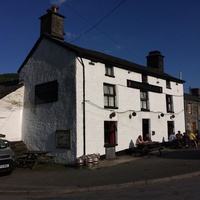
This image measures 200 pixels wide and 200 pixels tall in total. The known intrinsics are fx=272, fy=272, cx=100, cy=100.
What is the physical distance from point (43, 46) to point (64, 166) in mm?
7267

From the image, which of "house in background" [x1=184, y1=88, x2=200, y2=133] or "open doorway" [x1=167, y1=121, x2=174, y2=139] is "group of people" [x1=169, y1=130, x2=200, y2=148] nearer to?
"open doorway" [x1=167, y1=121, x2=174, y2=139]

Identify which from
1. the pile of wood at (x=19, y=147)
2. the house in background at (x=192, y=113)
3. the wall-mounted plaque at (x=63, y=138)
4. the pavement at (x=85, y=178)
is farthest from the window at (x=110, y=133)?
the house in background at (x=192, y=113)

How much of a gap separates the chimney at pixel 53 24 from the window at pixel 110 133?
243 inches

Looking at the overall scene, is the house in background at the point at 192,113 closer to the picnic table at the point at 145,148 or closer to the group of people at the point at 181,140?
the group of people at the point at 181,140

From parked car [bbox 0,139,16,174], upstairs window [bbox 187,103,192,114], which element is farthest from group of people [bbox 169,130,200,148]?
parked car [bbox 0,139,16,174]

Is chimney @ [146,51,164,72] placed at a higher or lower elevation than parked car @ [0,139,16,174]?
higher

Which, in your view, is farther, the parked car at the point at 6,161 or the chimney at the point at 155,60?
the chimney at the point at 155,60

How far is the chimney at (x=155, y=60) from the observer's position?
2489 centimetres

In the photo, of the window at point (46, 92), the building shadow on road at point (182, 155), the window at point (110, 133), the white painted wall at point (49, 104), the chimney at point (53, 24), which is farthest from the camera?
the chimney at point (53, 24)

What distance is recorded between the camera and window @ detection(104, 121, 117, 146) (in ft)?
50.6

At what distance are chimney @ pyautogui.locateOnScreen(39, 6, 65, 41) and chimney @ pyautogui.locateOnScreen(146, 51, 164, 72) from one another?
10.9 metres

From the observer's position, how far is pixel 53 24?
16703 mm

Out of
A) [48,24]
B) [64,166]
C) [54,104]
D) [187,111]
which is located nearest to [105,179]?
[64,166]

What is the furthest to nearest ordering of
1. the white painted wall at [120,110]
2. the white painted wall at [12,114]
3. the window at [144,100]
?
1. the window at [144,100]
2. the white painted wall at [12,114]
3. the white painted wall at [120,110]
